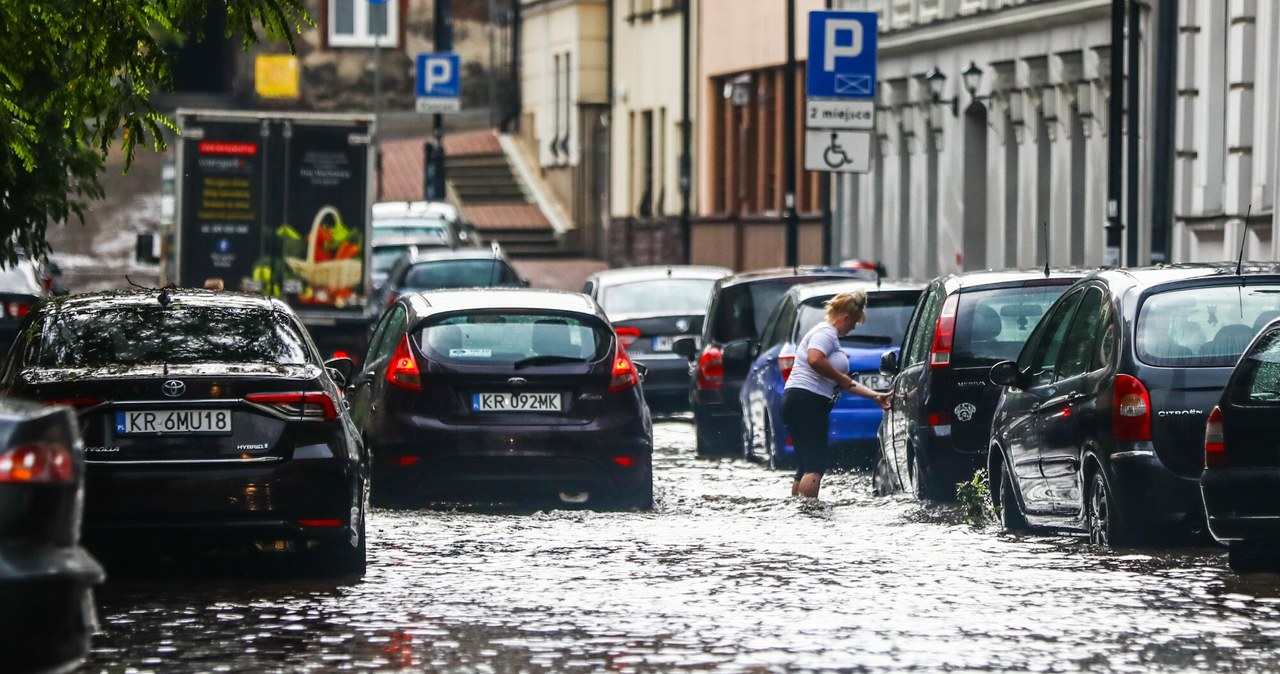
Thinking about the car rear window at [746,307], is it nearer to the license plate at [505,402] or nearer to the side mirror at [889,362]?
the side mirror at [889,362]

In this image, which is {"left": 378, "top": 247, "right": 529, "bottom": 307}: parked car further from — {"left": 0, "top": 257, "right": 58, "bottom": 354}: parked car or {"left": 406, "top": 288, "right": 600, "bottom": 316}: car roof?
{"left": 406, "top": 288, "right": 600, "bottom": 316}: car roof

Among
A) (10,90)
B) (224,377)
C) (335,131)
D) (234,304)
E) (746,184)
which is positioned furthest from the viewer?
(746,184)

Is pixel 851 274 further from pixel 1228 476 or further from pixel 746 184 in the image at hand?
pixel 746 184

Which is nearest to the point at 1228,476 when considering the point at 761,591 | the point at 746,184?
the point at 761,591

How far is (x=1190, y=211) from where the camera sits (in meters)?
30.3

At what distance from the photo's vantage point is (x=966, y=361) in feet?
53.6

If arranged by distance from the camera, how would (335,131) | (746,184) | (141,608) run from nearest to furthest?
1. (141,608)
2. (335,131)
3. (746,184)

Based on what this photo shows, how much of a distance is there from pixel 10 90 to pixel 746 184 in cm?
3729

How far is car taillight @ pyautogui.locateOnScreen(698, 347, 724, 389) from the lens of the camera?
22.6 m

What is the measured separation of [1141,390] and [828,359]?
5.10 m

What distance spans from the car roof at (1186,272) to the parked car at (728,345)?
883 cm

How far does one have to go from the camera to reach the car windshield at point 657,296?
90.6 ft

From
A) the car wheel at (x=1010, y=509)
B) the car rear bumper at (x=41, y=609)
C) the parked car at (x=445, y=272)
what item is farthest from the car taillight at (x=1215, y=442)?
the parked car at (x=445, y=272)

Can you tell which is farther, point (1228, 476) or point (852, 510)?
point (852, 510)
